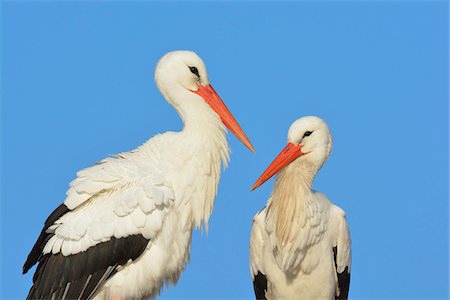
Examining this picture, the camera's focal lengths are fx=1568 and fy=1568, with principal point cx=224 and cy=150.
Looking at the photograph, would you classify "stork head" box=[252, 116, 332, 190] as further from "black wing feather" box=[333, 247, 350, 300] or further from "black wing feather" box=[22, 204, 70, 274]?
"black wing feather" box=[22, 204, 70, 274]

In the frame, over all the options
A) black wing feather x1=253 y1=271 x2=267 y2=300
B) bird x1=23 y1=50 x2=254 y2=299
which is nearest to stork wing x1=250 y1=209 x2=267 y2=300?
black wing feather x1=253 y1=271 x2=267 y2=300

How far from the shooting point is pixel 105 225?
36.7 ft

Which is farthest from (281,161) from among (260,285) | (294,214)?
(260,285)

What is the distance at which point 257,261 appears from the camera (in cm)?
1274

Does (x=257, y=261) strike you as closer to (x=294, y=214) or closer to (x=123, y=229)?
(x=294, y=214)

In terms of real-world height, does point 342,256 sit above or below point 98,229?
above

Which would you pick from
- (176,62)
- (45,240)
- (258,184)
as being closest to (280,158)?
(258,184)

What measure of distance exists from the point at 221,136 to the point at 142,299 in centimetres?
137

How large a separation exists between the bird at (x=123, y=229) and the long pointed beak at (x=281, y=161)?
46.6 inches

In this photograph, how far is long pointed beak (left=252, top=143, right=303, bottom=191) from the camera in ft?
41.0

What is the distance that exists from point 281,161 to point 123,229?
1830mm

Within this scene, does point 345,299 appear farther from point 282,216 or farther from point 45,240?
point 45,240

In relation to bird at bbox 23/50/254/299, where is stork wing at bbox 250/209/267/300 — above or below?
above

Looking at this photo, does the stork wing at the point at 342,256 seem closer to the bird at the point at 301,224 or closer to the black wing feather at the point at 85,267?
the bird at the point at 301,224
